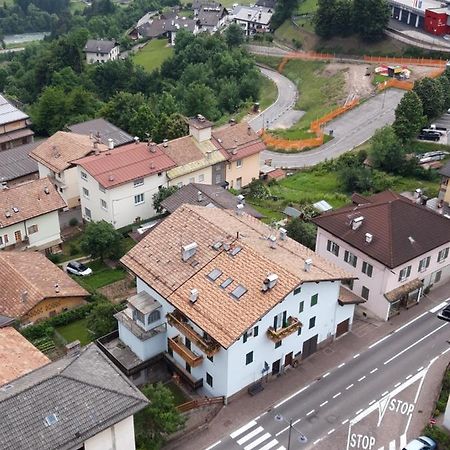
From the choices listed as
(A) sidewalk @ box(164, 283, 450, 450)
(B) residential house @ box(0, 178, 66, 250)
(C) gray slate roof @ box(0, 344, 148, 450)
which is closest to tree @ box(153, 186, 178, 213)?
(B) residential house @ box(0, 178, 66, 250)

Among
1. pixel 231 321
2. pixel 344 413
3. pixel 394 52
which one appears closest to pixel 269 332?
pixel 231 321

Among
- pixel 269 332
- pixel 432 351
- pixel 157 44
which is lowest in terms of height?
pixel 157 44

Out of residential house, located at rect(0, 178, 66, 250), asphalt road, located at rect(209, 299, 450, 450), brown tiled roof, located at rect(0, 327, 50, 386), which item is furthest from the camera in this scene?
residential house, located at rect(0, 178, 66, 250)

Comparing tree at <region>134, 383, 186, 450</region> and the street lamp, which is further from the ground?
tree at <region>134, 383, 186, 450</region>

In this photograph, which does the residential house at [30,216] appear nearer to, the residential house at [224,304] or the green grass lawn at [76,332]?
the green grass lawn at [76,332]

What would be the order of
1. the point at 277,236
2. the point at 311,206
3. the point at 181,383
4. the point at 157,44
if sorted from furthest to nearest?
the point at 157,44
the point at 311,206
the point at 277,236
the point at 181,383

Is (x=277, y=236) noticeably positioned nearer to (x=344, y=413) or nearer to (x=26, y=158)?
(x=344, y=413)

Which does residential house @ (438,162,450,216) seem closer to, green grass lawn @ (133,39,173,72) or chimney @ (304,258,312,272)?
chimney @ (304,258,312,272)

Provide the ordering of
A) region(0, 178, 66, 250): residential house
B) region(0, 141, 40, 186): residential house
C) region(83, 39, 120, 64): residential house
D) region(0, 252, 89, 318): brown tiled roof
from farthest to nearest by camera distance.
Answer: region(83, 39, 120, 64): residential house → region(0, 141, 40, 186): residential house → region(0, 178, 66, 250): residential house → region(0, 252, 89, 318): brown tiled roof
